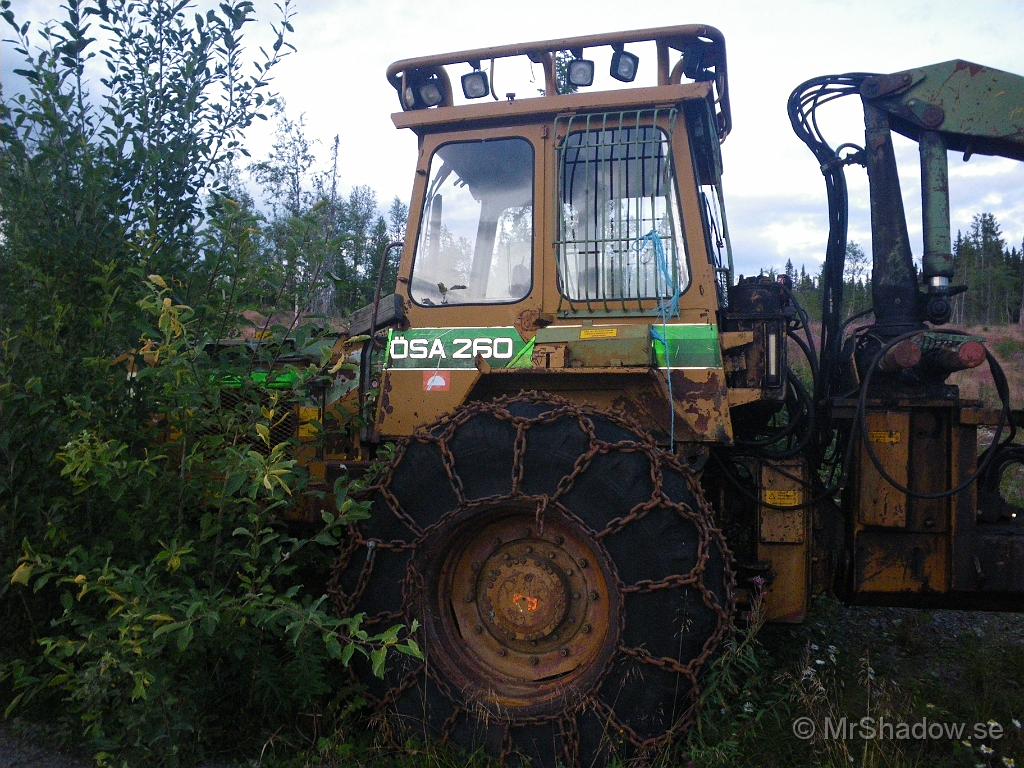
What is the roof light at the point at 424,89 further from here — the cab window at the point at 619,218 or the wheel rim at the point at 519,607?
the wheel rim at the point at 519,607

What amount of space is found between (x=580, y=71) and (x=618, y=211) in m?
0.68

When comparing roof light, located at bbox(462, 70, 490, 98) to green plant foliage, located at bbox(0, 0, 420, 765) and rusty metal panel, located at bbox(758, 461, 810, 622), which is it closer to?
green plant foliage, located at bbox(0, 0, 420, 765)

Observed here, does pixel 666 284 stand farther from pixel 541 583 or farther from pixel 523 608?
pixel 523 608

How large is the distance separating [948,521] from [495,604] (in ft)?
6.67

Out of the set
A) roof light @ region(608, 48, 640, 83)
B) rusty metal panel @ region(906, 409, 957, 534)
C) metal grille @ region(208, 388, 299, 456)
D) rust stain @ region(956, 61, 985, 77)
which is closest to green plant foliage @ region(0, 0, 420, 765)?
metal grille @ region(208, 388, 299, 456)

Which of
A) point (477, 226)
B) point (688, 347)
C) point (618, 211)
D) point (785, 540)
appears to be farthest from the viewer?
point (477, 226)

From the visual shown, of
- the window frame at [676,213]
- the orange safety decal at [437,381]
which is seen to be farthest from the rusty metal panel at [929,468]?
the orange safety decal at [437,381]

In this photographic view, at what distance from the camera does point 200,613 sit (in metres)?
3.02

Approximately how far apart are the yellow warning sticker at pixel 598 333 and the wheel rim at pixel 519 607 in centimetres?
78

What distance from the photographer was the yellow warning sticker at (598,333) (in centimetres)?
362

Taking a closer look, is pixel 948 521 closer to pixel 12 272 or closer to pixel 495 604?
pixel 495 604

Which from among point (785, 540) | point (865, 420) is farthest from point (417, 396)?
point (865, 420)

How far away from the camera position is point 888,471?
12.3 feet

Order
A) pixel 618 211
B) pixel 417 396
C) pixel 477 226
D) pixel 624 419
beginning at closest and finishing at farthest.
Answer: pixel 624 419, pixel 618 211, pixel 417 396, pixel 477 226
